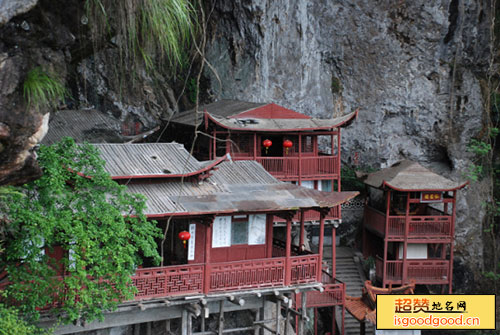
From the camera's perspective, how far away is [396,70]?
29875mm

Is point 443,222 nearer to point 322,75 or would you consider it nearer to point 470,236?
point 470,236

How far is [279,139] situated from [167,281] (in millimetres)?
10293

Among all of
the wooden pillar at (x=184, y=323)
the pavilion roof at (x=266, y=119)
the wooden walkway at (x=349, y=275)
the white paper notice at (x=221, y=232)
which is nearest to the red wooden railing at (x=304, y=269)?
the white paper notice at (x=221, y=232)

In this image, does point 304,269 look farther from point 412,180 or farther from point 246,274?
point 412,180

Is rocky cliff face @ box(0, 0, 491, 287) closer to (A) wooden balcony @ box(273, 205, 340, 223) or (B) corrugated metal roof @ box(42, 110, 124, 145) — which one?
(B) corrugated metal roof @ box(42, 110, 124, 145)

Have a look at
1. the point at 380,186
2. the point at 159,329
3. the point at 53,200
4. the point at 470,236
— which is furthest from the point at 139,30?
the point at 470,236

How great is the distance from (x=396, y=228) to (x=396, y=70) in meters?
9.37

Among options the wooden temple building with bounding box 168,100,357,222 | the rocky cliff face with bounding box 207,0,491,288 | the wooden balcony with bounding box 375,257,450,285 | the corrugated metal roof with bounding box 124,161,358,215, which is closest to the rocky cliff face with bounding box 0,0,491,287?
the rocky cliff face with bounding box 207,0,491,288

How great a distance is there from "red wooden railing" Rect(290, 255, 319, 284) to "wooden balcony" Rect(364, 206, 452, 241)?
7.44 m

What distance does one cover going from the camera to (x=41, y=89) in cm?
1051

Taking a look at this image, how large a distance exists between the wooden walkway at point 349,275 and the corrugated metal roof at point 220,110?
7.69 meters

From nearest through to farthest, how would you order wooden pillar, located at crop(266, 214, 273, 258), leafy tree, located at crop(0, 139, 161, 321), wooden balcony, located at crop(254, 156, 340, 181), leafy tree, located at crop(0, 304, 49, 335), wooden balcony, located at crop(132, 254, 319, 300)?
leafy tree, located at crop(0, 304, 49, 335) < leafy tree, located at crop(0, 139, 161, 321) < wooden balcony, located at crop(132, 254, 319, 300) < wooden pillar, located at crop(266, 214, 273, 258) < wooden balcony, located at crop(254, 156, 340, 181)

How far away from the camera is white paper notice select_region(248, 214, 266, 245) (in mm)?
17234

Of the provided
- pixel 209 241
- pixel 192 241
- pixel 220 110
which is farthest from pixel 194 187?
pixel 220 110
